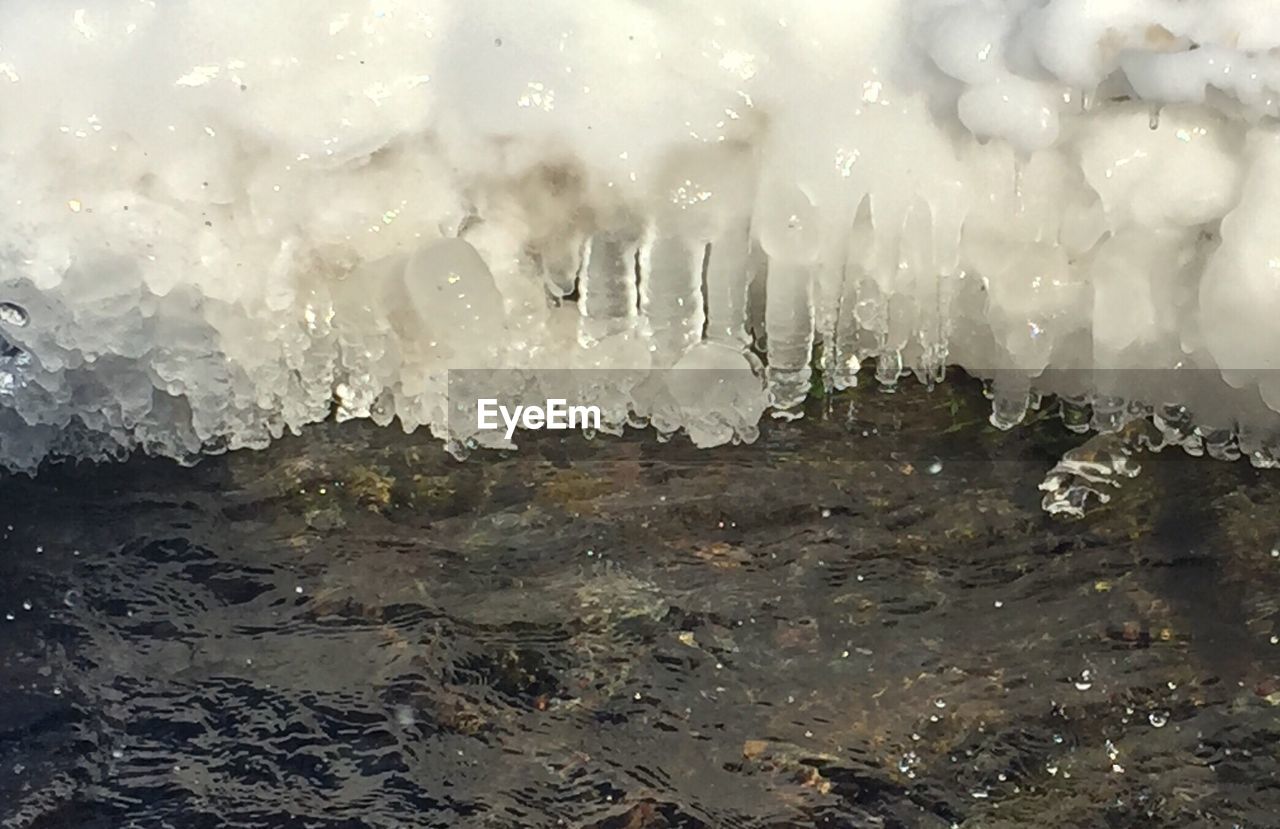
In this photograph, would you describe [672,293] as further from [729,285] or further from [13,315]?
[13,315]

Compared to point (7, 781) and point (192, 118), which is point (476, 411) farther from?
point (7, 781)

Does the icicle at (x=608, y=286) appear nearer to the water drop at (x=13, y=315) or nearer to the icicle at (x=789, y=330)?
the icicle at (x=789, y=330)

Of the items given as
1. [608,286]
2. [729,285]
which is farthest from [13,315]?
[729,285]

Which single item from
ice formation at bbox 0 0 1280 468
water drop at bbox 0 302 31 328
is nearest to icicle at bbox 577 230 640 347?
ice formation at bbox 0 0 1280 468

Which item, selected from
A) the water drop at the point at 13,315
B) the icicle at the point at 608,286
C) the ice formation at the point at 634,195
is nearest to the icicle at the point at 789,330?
the ice formation at the point at 634,195

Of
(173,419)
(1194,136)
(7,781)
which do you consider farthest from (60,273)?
(1194,136)

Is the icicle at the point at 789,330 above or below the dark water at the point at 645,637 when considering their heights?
above

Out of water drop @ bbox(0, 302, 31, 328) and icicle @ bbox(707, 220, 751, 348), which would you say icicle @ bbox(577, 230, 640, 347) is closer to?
icicle @ bbox(707, 220, 751, 348)
